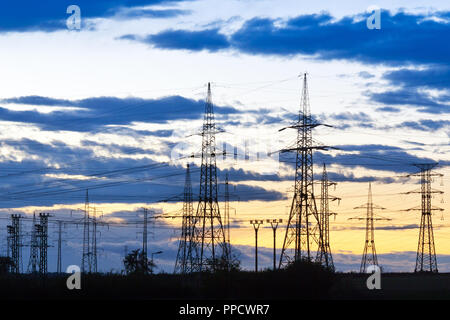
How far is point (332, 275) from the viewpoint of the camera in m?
108

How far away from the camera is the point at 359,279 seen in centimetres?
14275

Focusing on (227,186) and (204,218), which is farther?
(227,186)

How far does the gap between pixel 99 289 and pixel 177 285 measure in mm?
10005

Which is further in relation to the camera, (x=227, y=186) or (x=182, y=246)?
(x=227, y=186)

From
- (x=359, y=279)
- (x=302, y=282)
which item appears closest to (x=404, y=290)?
(x=359, y=279)
